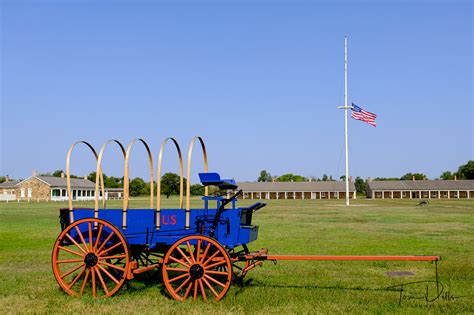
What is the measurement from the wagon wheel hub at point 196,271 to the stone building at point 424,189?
11589cm

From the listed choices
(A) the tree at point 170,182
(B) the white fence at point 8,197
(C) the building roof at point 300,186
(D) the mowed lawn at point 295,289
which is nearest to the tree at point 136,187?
(D) the mowed lawn at point 295,289

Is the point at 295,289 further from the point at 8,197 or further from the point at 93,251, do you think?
the point at 8,197

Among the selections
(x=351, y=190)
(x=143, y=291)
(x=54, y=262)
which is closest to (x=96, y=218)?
(x=54, y=262)

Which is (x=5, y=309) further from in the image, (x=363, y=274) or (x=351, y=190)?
(x=351, y=190)

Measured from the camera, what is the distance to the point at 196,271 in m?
7.94

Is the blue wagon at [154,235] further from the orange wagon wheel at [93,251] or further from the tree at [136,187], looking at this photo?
the tree at [136,187]

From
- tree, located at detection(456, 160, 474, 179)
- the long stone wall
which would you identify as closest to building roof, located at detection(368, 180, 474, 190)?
tree, located at detection(456, 160, 474, 179)

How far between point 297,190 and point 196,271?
383 feet

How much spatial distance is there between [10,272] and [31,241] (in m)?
7.36

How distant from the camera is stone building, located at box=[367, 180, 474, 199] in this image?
378 ft
